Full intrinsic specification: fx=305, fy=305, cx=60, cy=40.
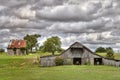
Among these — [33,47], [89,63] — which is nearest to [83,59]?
[89,63]

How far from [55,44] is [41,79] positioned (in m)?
84.0

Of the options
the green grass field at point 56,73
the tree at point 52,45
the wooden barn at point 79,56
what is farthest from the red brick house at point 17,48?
the wooden barn at point 79,56

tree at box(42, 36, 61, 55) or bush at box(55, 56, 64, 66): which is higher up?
tree at box(42, 36, 61, 55)

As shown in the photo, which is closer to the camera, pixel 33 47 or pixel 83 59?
pixel 83 59

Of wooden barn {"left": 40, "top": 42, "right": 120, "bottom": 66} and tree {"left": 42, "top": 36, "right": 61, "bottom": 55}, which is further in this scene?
tree {"left": 42, "top": 36, "right": 61, "bottom": 55}

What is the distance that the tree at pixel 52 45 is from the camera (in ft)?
412

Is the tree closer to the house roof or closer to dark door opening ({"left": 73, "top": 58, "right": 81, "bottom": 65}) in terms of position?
the house roof

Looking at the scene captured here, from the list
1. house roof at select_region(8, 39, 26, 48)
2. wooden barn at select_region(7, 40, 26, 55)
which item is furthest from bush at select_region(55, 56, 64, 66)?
house roof at select_region(8, 39, 26, 48)

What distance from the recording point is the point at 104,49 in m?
162

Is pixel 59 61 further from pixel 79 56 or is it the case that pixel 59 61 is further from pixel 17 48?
pixel 17 48

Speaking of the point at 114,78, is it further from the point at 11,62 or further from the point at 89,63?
the point at 11,62

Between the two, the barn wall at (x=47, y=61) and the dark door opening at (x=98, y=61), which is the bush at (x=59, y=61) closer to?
the barn wall at (x=47, y=61)

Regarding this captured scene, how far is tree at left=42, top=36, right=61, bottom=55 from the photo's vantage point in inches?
4946

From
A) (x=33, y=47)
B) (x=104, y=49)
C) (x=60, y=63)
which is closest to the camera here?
(x=60, y=63)
